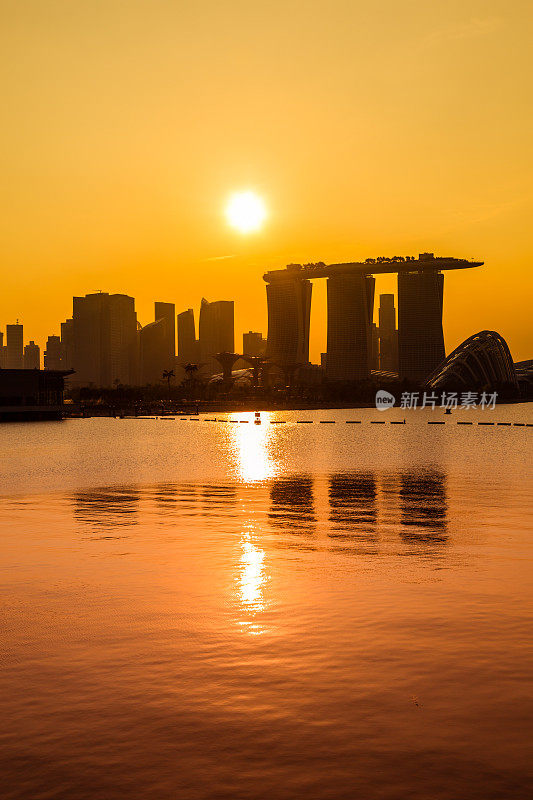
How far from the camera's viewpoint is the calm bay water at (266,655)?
10.4 meters

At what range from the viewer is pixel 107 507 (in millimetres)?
39094

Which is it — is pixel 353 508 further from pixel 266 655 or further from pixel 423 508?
pixel 266 655

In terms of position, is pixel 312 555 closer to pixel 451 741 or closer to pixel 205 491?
pixel 451 741

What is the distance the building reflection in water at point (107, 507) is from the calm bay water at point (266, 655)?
0.39m

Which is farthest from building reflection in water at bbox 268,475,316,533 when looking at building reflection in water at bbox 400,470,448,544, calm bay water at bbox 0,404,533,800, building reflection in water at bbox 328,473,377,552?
building reflection in water at bbox 400,470,448,544

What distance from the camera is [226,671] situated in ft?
47.0

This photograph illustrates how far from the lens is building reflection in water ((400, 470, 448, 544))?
29703 mm

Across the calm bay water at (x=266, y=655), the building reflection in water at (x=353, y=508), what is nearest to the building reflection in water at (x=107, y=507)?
the calm bay water at (x=266, y=655)

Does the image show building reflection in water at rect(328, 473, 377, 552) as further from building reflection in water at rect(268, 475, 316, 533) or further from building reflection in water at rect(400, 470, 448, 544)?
building reflection in water at rect(400, 470, 448, 544)

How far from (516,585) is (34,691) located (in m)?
11.7

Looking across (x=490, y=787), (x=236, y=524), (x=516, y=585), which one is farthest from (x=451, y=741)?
(x=236, y=524)

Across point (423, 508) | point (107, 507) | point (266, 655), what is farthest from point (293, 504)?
point (266, 655)

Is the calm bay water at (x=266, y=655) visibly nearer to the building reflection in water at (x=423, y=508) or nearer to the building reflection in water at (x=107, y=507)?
the building reflection in water at (x=423, y=508)

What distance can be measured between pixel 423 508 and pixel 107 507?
43.1ft
